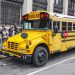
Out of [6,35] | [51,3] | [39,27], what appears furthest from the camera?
[51,3]

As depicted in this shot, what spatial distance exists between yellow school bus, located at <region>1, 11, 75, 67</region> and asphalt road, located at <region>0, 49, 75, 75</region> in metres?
0.38

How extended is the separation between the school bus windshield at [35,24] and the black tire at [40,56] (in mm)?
1237

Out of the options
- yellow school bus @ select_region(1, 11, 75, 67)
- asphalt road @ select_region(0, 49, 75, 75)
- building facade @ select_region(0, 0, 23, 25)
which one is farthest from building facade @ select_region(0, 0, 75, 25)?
asphalt road @ select_region(0, 49, 75, 75)

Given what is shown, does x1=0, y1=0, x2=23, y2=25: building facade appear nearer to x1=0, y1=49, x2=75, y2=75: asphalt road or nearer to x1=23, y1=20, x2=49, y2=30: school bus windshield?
x1=23, y1=20, x2=49, y2=30: school bus windshield

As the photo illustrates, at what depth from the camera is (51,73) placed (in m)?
8.37

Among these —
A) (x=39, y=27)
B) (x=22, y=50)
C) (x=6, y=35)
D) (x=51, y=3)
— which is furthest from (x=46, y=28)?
(x=51, y=3)

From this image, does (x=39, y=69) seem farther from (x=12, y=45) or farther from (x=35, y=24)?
(x=35, y=24)

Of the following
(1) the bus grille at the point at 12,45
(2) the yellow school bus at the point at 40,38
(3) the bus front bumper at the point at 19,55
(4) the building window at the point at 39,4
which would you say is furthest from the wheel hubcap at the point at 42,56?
(4) the building window at the point at 39,4

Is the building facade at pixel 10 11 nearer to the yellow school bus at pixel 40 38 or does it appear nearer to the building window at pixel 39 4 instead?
the building window at pixel 39 4

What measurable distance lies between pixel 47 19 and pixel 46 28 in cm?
43

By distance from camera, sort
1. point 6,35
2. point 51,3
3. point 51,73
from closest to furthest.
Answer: point 51,73, point 6,35, point 51,3

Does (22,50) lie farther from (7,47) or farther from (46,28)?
(46,28)

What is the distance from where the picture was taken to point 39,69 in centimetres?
898

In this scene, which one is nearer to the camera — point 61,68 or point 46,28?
point 61,68
